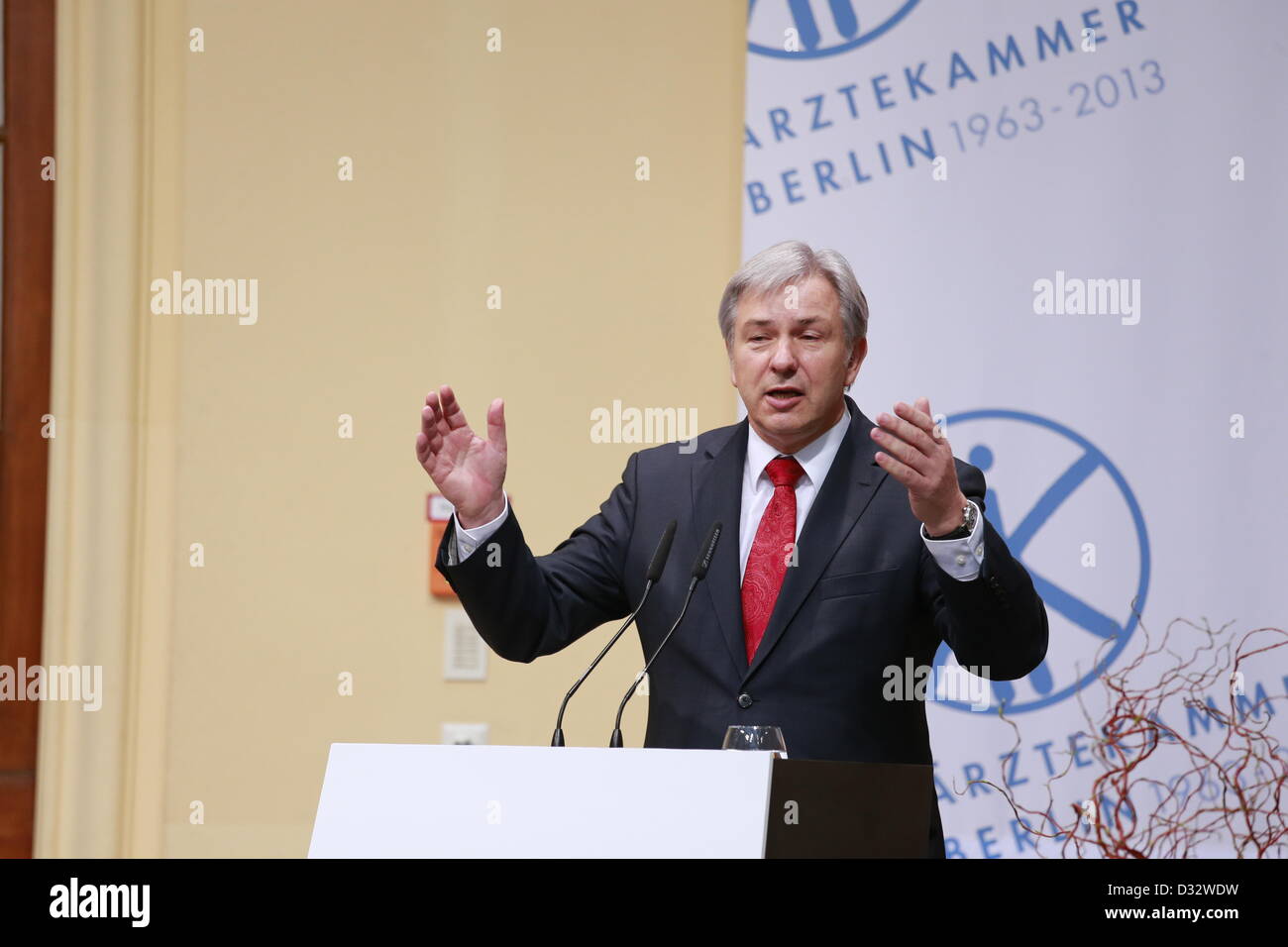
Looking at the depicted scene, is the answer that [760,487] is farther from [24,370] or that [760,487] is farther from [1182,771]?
[24,370]

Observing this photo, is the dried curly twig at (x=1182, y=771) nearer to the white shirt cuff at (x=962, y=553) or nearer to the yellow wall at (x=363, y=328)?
the yellow wall at (x=363, y=328)

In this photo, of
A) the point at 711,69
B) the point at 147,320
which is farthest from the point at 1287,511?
the point at 147,320

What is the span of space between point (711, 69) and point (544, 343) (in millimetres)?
811

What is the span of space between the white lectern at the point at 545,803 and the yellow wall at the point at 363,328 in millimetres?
1856

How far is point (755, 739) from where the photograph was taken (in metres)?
1.36

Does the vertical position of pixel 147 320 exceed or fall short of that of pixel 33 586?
it exceeds it

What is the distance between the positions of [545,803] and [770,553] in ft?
2.79

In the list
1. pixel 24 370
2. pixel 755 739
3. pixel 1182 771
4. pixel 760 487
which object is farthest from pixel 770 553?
pixel 24 370

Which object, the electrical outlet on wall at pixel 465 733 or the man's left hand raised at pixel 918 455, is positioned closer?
the man's left hand raised at pixel 918 455

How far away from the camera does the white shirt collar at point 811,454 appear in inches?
79.7

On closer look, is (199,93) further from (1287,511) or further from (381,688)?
(1287,511)

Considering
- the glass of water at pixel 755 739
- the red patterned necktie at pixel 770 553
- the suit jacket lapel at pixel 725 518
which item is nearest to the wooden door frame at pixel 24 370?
the suit jacket lapel at pixel 725 518

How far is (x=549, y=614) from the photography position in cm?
197
